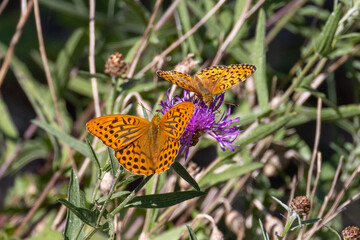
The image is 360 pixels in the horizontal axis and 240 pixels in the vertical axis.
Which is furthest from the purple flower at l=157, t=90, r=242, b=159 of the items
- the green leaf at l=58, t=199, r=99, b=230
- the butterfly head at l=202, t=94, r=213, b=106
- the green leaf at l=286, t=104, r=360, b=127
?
the green leaf at l=286, t=104, r=360, b=127

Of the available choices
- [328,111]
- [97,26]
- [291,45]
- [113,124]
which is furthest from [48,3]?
[113,124]

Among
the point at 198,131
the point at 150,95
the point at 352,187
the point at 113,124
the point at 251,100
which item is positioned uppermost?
the point at 113,124

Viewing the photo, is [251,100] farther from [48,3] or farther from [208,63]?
[48,3]

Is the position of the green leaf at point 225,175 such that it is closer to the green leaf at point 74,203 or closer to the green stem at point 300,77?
the green stem at point 300,77

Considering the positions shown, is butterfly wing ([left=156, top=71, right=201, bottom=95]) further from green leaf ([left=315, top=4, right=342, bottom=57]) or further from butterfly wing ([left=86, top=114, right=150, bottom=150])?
green leaf ([left=315, top=4, right=342, bottom=57])

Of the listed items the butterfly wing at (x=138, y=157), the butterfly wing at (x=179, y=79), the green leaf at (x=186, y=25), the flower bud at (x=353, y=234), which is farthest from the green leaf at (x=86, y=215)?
the green leaf at (x=186, y=25)

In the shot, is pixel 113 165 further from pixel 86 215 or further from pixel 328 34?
pixel 328 34

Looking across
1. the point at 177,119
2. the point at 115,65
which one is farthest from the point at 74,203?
the point at 115,65
